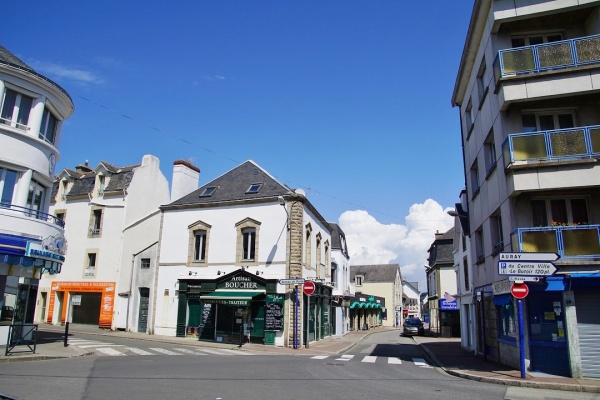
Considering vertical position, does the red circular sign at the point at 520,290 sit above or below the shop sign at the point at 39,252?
below

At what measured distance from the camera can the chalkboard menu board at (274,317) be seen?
2156 cm

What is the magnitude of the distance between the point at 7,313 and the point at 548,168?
18.3 meters

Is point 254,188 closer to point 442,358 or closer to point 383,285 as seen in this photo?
point 442,358

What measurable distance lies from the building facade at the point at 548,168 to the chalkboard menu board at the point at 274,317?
32.0 ft

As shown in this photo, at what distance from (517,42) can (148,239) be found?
22.2 m

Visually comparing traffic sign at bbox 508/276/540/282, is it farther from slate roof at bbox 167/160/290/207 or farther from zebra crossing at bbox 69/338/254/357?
slate roof at bbox 167/160/290/207

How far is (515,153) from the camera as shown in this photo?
13.5 meters

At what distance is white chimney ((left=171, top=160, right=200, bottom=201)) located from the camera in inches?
1085

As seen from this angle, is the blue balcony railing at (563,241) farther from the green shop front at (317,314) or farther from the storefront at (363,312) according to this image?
the storefront at (363,312)

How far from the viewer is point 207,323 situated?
23.0 meters

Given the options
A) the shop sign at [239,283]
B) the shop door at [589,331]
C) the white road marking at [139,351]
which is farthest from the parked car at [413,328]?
the shop door at [589,331]

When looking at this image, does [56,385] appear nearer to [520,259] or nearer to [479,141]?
[520,259]

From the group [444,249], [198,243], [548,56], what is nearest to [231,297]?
[198,243]

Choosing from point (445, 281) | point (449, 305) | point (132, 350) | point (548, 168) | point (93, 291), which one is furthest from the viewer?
point (445, 281)
